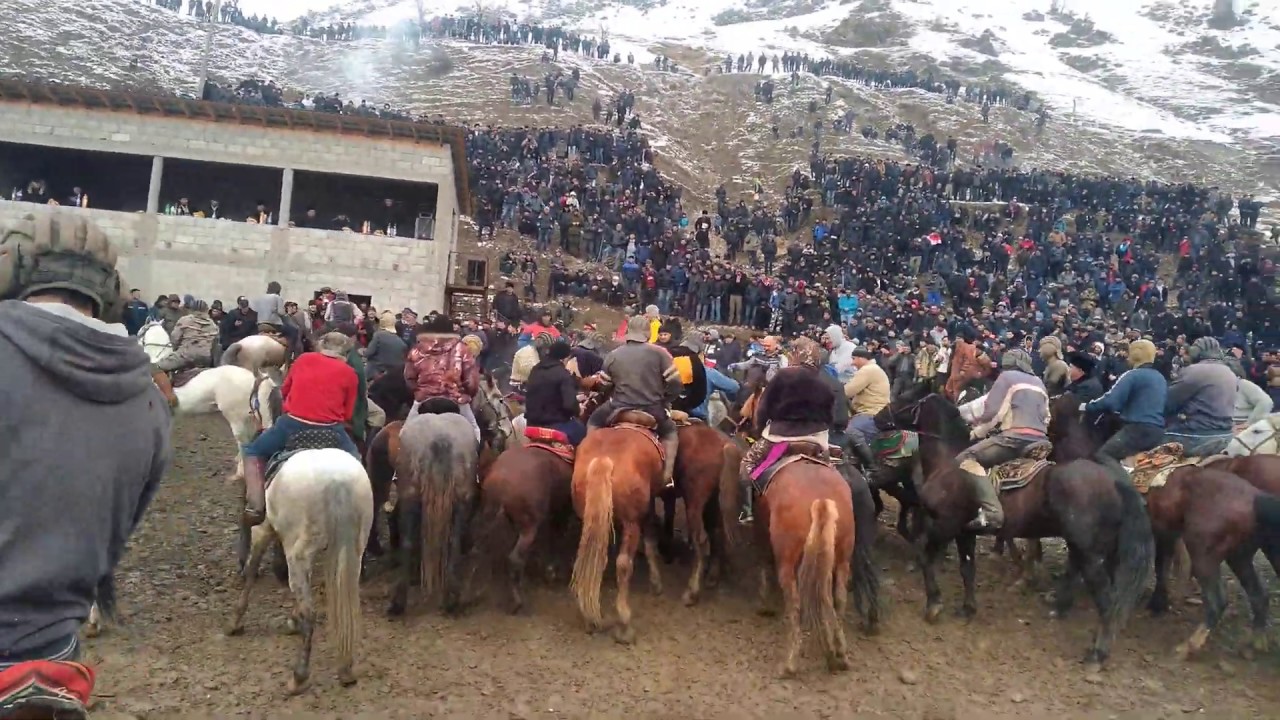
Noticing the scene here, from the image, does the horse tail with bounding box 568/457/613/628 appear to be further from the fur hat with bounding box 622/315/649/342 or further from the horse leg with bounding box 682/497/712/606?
the fur hat with bounding box 622/315/649/342

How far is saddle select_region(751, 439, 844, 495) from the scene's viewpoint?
687cm

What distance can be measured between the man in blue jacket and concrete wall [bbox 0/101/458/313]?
1814cm

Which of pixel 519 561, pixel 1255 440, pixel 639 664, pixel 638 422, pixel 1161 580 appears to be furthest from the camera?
pixel 1255 440

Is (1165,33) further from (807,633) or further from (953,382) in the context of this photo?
(807,633)

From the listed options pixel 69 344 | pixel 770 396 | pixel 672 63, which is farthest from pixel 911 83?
pixel 69 344

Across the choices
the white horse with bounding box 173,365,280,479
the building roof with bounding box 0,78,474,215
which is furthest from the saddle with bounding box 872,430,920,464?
the building roof with bounding box 0,78,474,215

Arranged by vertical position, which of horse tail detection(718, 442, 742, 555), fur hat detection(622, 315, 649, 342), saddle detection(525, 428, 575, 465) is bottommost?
horse tail detection(718, 442, 742, 555)

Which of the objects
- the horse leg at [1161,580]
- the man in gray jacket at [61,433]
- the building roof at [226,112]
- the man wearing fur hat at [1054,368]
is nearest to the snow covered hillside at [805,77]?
the building roof at [226,112]

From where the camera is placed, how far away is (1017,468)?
308 inches

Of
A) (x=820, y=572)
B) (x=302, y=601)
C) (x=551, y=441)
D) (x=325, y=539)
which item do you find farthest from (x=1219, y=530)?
(x=302, y=601)

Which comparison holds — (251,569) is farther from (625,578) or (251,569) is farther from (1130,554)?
(1130,554)

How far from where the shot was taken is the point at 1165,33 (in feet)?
293

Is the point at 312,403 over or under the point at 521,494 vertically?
over

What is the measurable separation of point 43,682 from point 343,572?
3723mm
